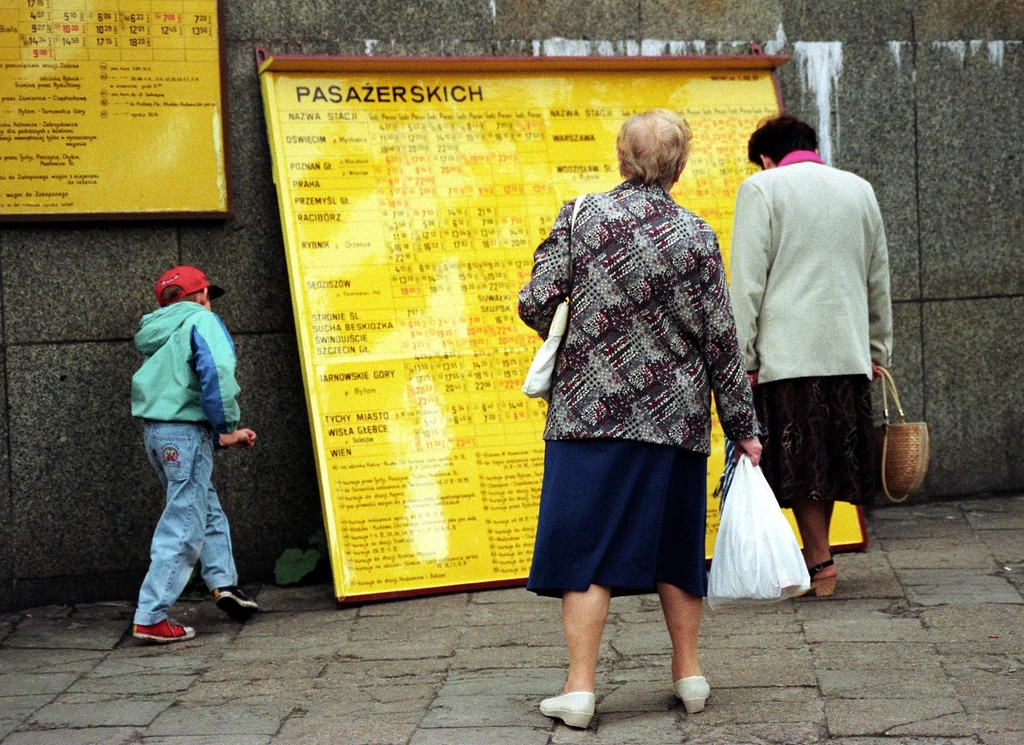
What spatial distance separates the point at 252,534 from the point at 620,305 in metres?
2.83

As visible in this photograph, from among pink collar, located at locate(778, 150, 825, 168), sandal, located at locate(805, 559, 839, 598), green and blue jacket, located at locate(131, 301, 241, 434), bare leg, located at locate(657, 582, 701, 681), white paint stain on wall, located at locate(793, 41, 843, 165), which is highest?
white paint stain on wall, located at locate(793, 41, 843, 165)

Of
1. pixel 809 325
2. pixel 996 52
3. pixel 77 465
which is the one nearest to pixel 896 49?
pixel 996 52

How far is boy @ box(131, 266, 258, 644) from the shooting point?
5156mm

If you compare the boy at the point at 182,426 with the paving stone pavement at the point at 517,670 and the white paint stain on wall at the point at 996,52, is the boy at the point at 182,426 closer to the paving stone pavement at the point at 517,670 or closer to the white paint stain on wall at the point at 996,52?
the paving stone pavement at the point at 517,670

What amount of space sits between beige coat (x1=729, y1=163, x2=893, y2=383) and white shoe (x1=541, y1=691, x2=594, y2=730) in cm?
176

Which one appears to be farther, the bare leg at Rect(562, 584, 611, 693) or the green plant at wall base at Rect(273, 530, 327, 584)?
the green plant at wall base at Rect(273, 530, 327, 584)

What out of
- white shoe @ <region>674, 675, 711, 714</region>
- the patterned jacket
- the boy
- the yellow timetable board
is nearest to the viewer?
the patterned jacket

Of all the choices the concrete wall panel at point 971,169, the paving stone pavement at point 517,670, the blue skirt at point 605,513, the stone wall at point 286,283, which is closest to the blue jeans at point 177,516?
the paving stone pavement at point 517,670

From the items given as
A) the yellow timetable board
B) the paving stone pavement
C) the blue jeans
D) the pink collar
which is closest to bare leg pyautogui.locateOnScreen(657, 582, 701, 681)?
the paving stone pavement

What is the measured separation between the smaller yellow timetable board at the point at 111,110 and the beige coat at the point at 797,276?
7.54 ft

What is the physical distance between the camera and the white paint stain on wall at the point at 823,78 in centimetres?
665

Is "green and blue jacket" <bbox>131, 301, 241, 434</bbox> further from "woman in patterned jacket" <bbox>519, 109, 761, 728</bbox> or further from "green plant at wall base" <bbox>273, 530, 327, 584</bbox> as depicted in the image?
"woman in patterned jacket" <bbox>519, 109, 761, 728</bbox>

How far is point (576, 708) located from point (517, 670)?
71cm

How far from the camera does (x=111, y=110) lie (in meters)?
5.65
